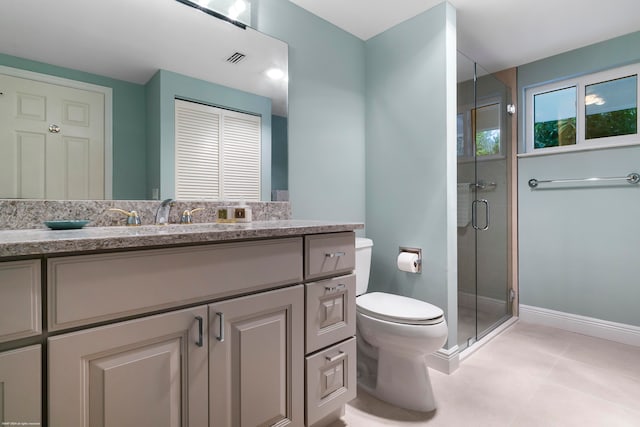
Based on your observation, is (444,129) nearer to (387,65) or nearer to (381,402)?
(387,65)

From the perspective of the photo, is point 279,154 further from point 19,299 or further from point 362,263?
point 19,299

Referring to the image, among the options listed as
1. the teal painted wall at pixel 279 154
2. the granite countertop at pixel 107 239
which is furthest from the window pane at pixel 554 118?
the granite countertop at pixel 107 239

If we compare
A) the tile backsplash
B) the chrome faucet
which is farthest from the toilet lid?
the chrome faucet

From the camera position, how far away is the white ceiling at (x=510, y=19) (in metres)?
1.91

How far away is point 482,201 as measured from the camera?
90.7 inches

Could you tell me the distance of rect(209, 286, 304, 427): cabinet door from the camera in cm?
97

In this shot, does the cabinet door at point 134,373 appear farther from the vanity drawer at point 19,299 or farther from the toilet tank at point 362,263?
the toilet tank at point 362,263

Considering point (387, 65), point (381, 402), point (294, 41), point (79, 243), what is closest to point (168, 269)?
point (79, 243)

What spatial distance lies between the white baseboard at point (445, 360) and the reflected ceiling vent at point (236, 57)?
202cm

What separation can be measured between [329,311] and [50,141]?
121 centimetres

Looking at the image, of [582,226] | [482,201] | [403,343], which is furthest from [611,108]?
[403,343]

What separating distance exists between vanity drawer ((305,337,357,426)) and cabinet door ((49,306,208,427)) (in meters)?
0.42

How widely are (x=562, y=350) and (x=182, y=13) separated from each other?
3.04m

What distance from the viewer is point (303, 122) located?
1.93 metres
